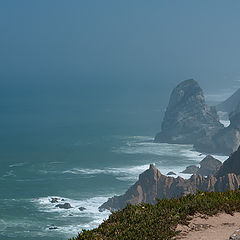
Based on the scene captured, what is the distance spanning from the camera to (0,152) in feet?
502

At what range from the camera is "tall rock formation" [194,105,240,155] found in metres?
153

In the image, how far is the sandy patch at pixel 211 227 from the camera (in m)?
14.5

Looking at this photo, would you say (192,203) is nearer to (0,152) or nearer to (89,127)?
(0,152)

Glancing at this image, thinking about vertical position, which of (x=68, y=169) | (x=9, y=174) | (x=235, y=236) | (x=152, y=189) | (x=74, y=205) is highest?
(x=68, y=169)

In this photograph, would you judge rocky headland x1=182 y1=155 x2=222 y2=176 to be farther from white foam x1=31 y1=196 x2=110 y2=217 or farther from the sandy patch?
the sandy patch

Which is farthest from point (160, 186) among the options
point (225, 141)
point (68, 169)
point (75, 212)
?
point (225, 141)

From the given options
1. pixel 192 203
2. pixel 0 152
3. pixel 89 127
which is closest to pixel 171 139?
pixel 89 127

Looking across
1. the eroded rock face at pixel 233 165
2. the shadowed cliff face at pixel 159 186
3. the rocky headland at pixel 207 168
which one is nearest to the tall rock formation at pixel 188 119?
the rocky headland at pixel 207 168

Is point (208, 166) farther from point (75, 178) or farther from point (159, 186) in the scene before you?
point (159, 186)

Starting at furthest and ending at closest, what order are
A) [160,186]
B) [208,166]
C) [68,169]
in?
[68,169], [208,166], [160,186]

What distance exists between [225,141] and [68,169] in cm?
4750

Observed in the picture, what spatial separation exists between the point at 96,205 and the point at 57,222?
1177 cm

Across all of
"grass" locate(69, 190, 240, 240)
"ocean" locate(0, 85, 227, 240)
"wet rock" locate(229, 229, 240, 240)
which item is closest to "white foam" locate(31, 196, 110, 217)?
"ocean" locate(0, 85, 227, 240)

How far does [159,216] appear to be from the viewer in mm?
15516
